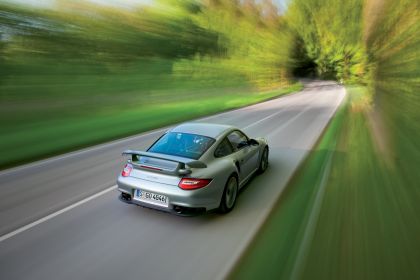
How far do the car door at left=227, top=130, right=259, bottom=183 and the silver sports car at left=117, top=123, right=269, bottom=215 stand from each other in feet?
0.09

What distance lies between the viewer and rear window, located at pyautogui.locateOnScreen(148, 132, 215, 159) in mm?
5877

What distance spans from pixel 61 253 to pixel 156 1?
104 ft

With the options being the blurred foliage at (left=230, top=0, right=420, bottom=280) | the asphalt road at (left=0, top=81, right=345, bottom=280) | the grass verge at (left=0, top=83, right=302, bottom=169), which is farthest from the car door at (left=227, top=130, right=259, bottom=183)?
the grass verge at (left=0, top=83, right=302, bottom=169)

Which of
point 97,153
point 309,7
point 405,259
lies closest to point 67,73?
point 97,153

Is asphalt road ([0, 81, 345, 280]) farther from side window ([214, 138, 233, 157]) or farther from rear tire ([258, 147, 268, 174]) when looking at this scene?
side window ([214, 138, 233, 157])

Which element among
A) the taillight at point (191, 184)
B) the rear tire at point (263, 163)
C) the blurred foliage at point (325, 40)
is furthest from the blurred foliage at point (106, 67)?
the blurred foliage at point (325, 40)

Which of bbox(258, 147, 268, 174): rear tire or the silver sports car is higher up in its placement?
the silver sports car

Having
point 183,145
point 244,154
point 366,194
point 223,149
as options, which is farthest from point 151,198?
point 366,194

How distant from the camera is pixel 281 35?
58.7 m

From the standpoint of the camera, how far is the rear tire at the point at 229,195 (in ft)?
18.8

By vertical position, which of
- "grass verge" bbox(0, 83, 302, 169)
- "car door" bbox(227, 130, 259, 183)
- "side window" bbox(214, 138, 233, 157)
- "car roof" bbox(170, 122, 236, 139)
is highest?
"car roof" bbox(170, 122, 236, 139)

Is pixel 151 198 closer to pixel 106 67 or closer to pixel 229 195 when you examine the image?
pixel 229 195

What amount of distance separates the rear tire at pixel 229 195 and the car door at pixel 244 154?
404 millimetres

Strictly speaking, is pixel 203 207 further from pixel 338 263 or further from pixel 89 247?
pixel 338 263
